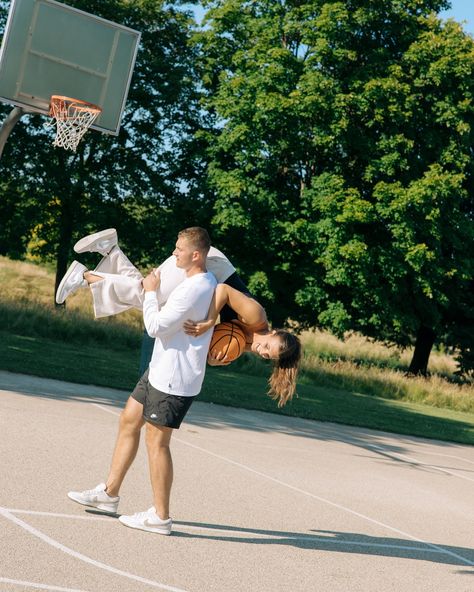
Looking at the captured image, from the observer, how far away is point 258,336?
6.30 m

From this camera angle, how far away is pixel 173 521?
6867 mm

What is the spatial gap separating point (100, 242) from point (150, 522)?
207 centimetres

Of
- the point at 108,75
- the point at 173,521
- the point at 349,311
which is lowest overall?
the point at 173,521

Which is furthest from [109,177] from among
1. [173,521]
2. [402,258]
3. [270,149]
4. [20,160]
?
[173,521]

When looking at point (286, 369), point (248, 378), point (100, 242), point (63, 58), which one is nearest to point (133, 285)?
point (100, 242)

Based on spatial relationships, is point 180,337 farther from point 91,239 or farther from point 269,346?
point 91,239

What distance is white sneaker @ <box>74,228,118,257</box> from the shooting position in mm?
6406

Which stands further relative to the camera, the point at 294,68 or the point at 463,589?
the point at 294,68

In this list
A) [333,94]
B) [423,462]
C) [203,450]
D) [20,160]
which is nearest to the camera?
[203,450]

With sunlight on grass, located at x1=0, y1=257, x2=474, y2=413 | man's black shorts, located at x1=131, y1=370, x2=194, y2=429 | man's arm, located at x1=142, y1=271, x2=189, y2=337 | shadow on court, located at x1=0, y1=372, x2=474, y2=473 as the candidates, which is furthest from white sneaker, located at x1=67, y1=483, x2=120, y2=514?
sunlight on grass, located at x1=0, y1=257, x2=474, y2=413

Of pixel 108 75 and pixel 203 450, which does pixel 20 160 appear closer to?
pixel 108 75

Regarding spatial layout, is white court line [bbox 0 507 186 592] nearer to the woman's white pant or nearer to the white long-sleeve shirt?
the white long-sleeve shirt

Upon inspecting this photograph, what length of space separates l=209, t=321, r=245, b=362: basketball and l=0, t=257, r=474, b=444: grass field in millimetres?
9160

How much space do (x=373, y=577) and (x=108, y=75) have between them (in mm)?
9982
